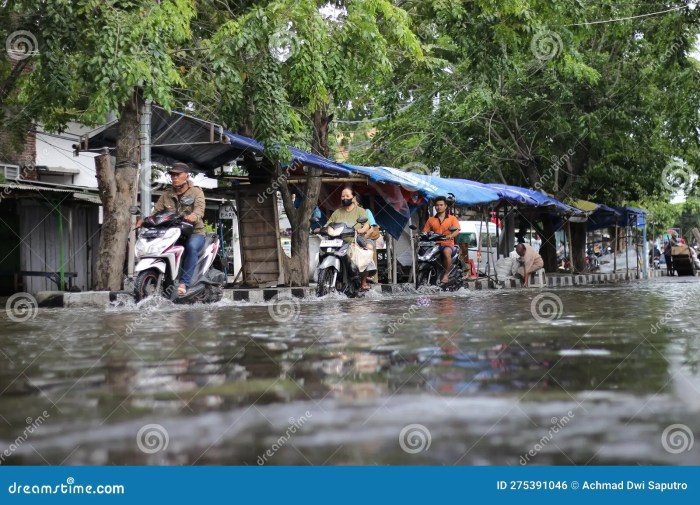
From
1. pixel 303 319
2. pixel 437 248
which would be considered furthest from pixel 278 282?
pixel 303 319

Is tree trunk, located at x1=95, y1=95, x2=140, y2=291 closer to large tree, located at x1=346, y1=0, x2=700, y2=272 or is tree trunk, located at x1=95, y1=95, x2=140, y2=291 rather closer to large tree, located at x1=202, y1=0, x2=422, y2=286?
large tree, located at x1=202, y1=0, x2=422, y2=286

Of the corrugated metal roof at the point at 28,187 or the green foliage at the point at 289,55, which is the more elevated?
the green foliage at the point at 289,55

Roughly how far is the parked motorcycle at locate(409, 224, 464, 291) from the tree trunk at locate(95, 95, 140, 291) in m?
5.84

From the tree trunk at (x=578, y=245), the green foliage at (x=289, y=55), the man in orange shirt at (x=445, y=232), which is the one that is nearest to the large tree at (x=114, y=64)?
the green foliage at (x=289, y=55)

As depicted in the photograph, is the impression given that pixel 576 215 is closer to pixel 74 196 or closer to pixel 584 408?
pixel 74 196

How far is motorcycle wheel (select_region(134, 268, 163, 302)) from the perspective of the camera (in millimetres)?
10797

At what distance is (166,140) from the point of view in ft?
48.3

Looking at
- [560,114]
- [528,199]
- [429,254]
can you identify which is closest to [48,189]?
[429,254]

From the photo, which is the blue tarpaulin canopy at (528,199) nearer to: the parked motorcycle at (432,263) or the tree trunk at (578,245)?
the parked motorcycle at (432,263)

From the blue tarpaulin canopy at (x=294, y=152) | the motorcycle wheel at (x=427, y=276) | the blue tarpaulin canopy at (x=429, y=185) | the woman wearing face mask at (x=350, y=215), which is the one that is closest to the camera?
the blue tarpaulin canopy at (x=294, y=152)

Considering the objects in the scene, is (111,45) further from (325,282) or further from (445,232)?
(445,232)

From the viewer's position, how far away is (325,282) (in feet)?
→ 45.9

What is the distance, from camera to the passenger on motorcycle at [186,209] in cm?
1141

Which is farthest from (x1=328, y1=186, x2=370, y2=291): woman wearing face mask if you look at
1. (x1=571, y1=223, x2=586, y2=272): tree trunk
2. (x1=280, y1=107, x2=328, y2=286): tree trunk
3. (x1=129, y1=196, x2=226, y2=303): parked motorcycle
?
(x1=571, y1=223, x2=586, y2=272): tree trunk
